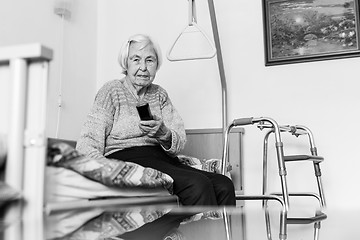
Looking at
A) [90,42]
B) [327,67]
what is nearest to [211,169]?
[327,67]

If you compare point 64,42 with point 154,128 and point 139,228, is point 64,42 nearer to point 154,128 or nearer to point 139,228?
point 154,128

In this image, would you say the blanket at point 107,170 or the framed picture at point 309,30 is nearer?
the blanket at point 107,170

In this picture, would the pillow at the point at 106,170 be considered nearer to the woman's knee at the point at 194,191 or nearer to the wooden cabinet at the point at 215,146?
the woman's knee at the point at 194,191

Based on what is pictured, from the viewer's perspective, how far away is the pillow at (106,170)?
103 centimetres

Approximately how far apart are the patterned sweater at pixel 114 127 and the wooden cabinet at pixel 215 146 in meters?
0.71

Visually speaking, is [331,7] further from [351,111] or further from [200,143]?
[200,143]

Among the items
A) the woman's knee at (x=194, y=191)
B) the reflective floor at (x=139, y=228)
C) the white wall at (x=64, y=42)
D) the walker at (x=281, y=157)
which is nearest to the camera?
the reflective floor at (x=139, y=228)

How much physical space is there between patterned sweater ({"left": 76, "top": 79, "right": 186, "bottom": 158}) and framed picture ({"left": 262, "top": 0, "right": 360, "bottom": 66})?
38.3 inches

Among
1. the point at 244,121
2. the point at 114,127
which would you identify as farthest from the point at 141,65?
the point at 244,121

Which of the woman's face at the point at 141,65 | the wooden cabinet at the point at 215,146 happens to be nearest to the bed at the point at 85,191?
the wooden cabinet at the point at 215,146

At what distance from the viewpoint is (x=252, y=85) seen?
2.55 meters

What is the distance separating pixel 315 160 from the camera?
2.14 m

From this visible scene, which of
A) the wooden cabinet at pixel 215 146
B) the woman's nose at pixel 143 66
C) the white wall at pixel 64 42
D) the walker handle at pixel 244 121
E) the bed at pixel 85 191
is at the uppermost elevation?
the white wall at pixel 64 42

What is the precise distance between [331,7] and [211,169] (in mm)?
1109
